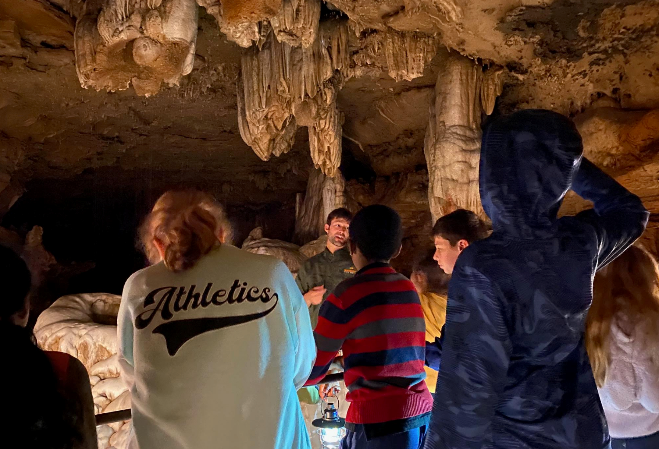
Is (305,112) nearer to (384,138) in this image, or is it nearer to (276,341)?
(384,138)

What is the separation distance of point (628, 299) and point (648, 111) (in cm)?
354

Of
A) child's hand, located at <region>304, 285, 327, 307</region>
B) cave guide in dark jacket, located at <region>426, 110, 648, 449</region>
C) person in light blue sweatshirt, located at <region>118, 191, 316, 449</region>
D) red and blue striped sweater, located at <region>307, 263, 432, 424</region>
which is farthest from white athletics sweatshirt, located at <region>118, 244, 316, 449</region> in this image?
child's hand, located at <region>304, 285, 327, 307</region>

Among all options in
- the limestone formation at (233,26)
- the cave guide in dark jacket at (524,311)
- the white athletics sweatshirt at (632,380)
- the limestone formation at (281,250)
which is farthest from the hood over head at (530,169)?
the limestone formation at (281,250)

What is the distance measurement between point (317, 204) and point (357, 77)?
282cm

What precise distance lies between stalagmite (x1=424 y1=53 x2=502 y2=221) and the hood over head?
4.21m

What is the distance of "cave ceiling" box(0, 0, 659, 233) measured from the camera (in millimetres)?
4656

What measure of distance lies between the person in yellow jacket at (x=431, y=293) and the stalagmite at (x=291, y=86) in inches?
119

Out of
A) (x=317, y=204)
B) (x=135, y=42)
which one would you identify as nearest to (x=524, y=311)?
(x=135, y=42)

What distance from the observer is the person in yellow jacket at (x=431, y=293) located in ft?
8.41

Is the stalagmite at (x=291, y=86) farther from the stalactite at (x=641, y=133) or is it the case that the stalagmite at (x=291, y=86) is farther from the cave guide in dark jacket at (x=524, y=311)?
the cave guide in dark jacket at (x=524, y=311)

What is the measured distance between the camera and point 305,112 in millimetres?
6000

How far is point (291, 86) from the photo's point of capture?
17.9 feet

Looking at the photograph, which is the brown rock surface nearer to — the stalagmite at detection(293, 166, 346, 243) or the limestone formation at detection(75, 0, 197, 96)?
the limestone formation at detection(75, 0, 197, 96)

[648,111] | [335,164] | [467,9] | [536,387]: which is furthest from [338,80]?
[536,387]
